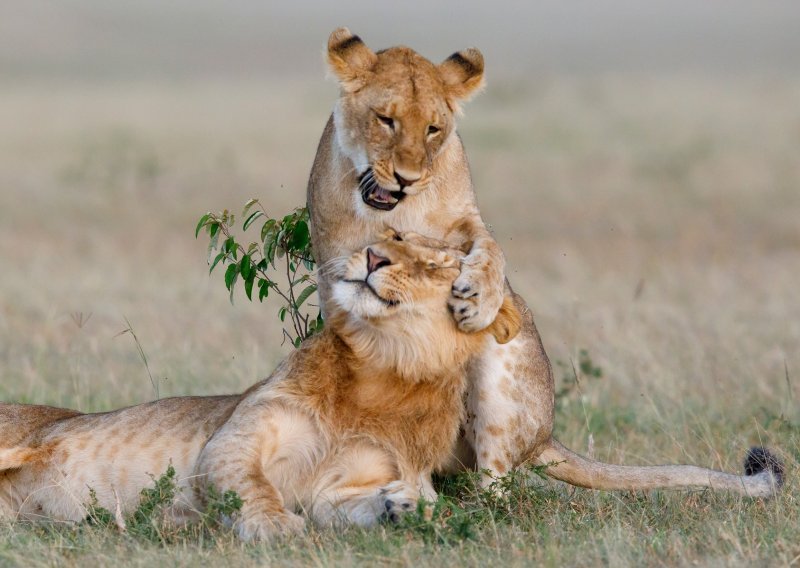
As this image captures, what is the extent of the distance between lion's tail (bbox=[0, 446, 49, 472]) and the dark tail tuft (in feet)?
8.16

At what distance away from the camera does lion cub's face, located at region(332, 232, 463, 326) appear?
14.7 feet

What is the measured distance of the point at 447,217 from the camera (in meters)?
5.49

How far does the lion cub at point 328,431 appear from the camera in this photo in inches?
179

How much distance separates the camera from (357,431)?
15.9 feet

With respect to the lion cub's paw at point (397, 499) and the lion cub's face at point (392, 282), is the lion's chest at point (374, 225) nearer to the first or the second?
the lion cub's face at point (392, 282)

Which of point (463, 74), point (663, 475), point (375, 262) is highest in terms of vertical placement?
point (463, 74)

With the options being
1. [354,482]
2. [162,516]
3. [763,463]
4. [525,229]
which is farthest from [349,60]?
[525,229]

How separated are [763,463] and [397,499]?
4.24ft

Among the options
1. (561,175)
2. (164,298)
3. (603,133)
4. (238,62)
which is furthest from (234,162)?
(238,62)

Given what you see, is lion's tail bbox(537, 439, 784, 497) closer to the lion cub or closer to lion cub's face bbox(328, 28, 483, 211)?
the lion cub

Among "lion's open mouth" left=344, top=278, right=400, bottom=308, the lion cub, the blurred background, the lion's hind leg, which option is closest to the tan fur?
the lion's hind leg

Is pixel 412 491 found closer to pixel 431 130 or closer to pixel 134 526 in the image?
pixel 134 526

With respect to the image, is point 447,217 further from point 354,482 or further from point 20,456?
point 20,456

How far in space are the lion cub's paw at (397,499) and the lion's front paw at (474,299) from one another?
572 millimetres
